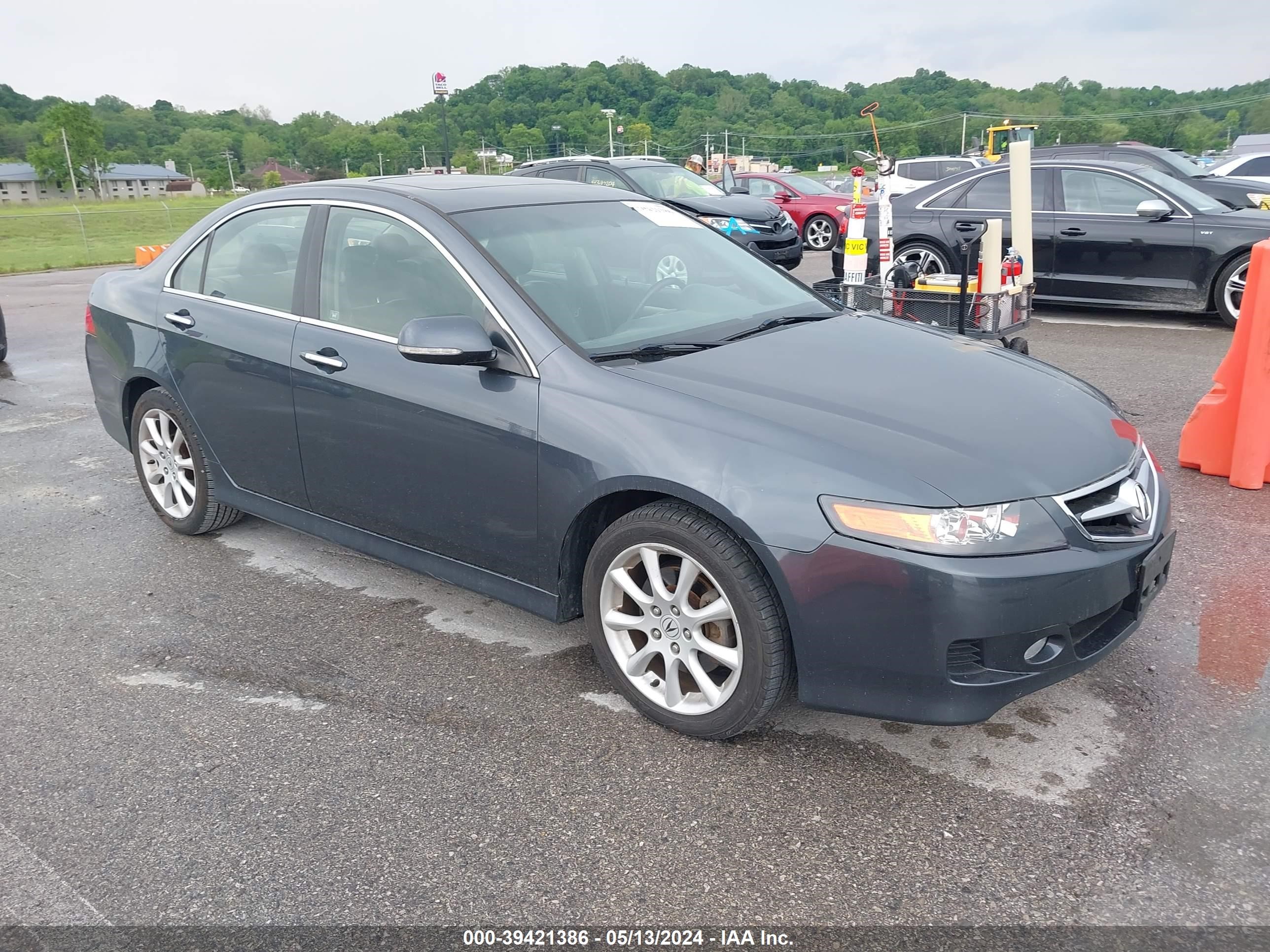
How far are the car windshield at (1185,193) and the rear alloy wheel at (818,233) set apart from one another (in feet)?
31.5

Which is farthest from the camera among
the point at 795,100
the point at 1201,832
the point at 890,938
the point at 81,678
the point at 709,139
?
the point at 795,100

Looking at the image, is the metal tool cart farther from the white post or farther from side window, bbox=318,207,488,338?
side window, bbox=318,207,488,338

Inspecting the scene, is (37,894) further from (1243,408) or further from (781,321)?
(1243,408)

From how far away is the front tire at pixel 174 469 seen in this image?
462 centimetres

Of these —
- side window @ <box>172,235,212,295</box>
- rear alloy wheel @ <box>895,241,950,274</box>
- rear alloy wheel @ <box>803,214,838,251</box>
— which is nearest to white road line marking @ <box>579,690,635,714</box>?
side window @ <box>172,235,212,295</box>

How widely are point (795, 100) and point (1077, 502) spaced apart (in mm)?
107088

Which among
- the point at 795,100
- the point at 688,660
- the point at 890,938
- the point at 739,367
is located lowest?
the point at 890,938

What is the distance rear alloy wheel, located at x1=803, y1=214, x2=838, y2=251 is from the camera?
64.3ft

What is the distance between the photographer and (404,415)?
354 cm

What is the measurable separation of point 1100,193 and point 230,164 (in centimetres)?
11508

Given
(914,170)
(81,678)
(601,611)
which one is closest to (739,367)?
(601,611)

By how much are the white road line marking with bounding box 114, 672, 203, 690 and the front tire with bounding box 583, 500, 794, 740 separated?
1416mm

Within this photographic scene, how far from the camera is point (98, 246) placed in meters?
29.4

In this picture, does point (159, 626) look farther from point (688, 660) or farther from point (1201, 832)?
point (1201, 832)
